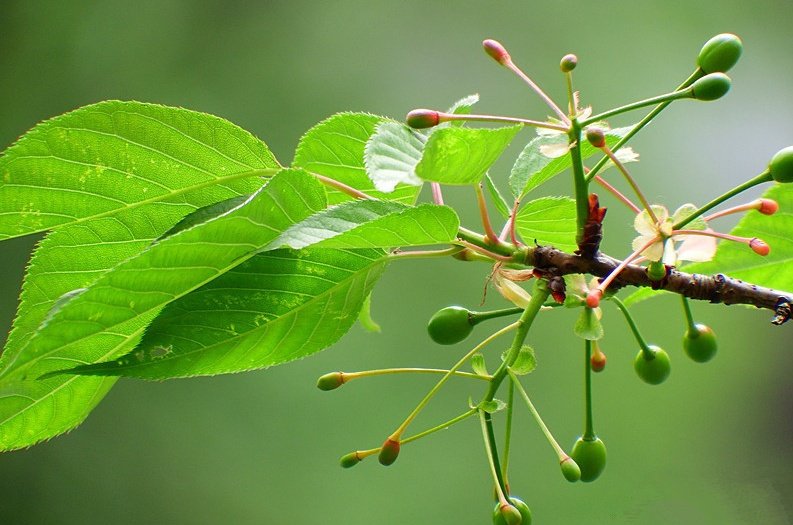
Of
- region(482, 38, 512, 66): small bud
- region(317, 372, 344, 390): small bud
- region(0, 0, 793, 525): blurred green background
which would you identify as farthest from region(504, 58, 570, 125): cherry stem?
region(0, 0, 793, 525): blurred green background

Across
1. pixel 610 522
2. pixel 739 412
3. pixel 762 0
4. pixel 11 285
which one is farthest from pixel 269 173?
pixel 762 0

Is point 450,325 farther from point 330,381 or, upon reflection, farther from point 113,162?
point 113,162

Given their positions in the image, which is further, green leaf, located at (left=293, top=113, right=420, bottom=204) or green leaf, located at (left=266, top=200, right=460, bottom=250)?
green leaf, located at (left=293, top=113, right=420, bottom=204)

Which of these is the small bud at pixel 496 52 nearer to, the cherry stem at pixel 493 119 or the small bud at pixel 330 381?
the cherry stem at pixel 493 119

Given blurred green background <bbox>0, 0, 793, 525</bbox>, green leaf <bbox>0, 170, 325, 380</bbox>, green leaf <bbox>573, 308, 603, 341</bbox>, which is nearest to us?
green leaf <bbox>0, 170, 325, 380</bbox>

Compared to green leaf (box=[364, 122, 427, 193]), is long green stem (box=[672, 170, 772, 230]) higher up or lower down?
lower down

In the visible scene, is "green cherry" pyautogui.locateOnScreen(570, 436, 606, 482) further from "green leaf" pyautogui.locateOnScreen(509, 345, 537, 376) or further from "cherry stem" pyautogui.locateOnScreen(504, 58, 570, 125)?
"cherry stem" pyautogui.locateOnScreen(504, 58, 570, 125)

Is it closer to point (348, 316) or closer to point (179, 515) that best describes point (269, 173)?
point (348, 316)
